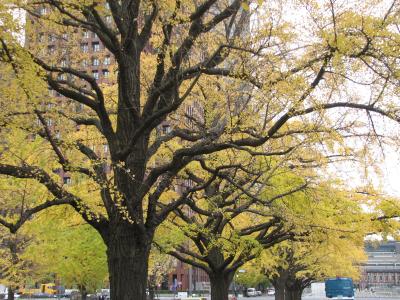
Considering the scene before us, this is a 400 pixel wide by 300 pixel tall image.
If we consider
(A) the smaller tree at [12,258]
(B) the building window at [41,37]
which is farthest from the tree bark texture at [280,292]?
(B) the building window at [41,37]

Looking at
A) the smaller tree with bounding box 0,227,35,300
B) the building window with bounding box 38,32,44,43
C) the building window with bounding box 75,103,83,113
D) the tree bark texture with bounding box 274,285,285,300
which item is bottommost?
the tree bark texture with bounding box 274,285,285,300

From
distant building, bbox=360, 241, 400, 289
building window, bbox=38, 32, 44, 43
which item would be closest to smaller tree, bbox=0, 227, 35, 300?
building window, bbox=38, 32, 44, 43

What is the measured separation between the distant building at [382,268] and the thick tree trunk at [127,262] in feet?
424

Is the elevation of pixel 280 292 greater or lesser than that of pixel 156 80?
lesser

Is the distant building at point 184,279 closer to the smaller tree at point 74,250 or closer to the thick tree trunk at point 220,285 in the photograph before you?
the smaller tree at point 74,250

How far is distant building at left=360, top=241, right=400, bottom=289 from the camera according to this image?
133 metres

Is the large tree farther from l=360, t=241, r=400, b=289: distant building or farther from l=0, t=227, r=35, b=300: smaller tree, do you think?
l=360, t=241, r=400, b=289: distant building

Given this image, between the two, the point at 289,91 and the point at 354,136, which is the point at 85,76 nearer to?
the point at 289,91

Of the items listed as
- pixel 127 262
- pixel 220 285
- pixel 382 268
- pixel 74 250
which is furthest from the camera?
pixel 382 268

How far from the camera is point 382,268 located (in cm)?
13462

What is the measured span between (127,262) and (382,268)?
138910mm

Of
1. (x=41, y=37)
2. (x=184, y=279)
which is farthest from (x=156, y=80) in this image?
(x=184, y=279)

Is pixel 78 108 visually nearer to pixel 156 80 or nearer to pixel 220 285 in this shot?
pixel 156 80

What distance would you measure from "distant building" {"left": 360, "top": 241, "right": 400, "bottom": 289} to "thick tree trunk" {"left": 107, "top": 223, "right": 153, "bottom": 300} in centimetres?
12933
